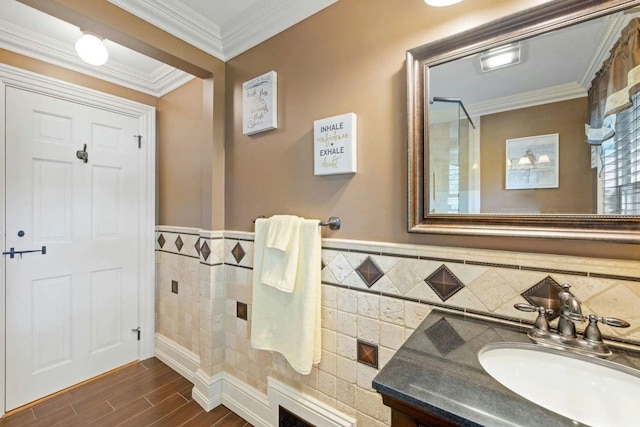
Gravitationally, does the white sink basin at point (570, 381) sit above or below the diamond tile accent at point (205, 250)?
below

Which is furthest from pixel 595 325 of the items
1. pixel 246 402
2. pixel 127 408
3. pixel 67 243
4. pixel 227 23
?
pixel 67 243

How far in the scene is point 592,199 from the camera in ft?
2.60

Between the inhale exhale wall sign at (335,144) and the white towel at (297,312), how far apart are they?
0.27 m

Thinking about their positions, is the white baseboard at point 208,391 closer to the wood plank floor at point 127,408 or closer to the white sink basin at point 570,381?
the wood plank floor at point 127,408

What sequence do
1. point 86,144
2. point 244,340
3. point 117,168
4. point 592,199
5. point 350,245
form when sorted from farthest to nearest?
point 117,168
point 86,144
point 244,340
point 350,245
point 592,199

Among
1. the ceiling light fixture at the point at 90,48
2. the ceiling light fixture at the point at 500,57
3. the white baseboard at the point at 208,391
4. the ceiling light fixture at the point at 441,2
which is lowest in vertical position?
the white baseboard at the point at 208,391

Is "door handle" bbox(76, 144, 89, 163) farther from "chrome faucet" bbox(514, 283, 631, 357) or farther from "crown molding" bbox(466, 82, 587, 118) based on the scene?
"chrome faucet" bbox(514, 283, 631, 357)

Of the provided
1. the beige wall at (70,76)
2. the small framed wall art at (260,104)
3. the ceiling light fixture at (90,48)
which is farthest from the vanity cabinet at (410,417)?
the beige wall at (70,76)

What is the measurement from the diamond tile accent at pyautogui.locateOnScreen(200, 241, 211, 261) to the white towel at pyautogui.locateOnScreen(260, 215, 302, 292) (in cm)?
55

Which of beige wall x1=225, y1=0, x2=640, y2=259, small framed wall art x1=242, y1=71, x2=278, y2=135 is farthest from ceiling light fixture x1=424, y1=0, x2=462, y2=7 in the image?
small framed wall art x1=242, y1=71, x2=278, y2=135

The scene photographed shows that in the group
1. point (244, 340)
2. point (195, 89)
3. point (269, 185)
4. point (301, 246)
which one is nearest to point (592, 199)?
point (301, 246)

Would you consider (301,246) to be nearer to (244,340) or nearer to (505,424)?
(244,340)

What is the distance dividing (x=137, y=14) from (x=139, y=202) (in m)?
1.41

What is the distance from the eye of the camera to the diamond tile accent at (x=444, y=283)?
992mm
